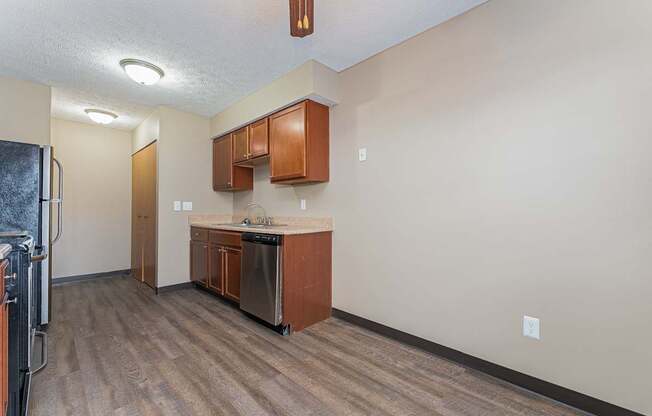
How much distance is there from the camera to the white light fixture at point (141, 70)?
253cm

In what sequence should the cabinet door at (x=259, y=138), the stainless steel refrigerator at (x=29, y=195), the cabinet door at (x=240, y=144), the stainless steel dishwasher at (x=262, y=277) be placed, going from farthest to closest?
the cabinet door at (x=240, y=144), the cabinet door at (x=259, y=138), the stainless steel dishwasher at (x=262, y=277), the stainless steel refrigerator at (x=29, y=195)

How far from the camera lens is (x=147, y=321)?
2.70 meters

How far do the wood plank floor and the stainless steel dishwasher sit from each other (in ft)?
0.57

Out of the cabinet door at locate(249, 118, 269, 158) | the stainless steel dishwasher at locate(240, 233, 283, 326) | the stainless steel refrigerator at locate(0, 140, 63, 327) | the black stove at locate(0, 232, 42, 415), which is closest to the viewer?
the black stove at locate(0, 232, 42, 415)

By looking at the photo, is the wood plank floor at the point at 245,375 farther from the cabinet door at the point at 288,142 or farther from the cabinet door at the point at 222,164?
the cabinet door at the point at 222,164

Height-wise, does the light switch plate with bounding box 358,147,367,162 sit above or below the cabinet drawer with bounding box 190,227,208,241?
above

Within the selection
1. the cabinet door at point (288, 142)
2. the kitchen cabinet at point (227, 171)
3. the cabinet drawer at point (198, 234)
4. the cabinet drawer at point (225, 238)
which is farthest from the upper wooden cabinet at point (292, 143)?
the cabinet drawer at point (198, 234)

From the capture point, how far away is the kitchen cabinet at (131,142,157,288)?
148 inches

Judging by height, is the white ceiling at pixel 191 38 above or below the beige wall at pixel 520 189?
above

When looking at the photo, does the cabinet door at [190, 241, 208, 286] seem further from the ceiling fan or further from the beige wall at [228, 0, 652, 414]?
the ceiling fan

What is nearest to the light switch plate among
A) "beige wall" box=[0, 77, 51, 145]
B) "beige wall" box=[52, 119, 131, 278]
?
"beige wall" box=[0, 77, 51, 145]

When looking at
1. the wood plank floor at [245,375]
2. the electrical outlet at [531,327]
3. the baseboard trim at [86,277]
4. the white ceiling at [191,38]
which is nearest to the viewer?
the wood plank floor at [245,375]

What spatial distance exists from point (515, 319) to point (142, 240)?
176 inches

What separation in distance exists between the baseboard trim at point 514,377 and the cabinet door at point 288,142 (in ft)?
5.23
